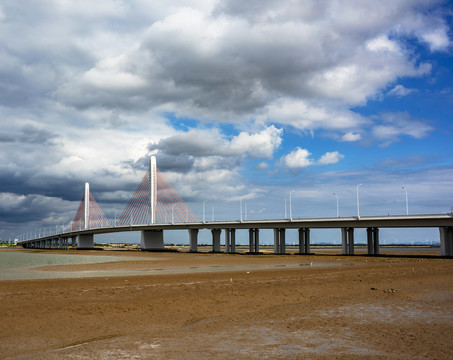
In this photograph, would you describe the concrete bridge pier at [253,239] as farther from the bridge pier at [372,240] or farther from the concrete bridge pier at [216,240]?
the bridge pier at [372,240]

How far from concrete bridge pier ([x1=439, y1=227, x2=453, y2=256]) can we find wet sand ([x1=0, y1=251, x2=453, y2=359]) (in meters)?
45.6

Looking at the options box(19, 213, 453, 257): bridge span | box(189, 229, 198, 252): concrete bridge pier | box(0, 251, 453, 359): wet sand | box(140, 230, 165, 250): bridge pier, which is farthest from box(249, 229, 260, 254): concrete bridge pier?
box(0, 251, 453, 359): wet sand

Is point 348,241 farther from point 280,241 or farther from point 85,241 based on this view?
point 85,241

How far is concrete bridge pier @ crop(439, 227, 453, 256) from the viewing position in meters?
63.6

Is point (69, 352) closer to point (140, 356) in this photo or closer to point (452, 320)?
point (140, 356)

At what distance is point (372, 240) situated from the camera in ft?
258

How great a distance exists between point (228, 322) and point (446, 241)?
59.6 m

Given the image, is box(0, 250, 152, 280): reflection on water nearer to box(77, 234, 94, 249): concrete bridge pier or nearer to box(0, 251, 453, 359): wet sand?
box(0, 251, 453, 359): wet sand

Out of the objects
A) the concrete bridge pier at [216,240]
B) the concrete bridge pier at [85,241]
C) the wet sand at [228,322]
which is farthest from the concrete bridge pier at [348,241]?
the concrete bridge pier at [85,241]

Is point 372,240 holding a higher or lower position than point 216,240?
higher

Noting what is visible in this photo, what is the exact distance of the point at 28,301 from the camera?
18.9m

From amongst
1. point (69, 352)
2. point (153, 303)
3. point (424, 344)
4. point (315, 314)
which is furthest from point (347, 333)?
point (153, 303)

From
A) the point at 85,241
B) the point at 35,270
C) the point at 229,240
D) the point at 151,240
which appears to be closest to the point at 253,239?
the point at 229,240

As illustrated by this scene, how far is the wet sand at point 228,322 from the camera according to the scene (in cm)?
1027
